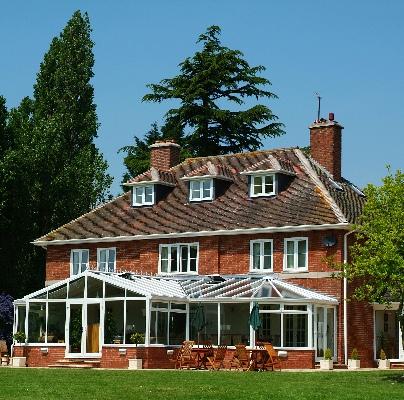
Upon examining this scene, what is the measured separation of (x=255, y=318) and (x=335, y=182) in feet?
29.3

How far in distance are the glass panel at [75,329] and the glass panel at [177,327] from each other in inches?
152

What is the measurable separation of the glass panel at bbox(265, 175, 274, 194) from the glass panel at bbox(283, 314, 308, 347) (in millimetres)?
6636

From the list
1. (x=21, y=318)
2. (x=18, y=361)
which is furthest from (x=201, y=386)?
(x=21, y=318)

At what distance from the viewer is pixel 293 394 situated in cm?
2169

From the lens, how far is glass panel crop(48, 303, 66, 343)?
1563 inches

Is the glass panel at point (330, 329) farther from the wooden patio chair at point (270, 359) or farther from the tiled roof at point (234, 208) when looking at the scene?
the wooden patio chair at point (270, 359)

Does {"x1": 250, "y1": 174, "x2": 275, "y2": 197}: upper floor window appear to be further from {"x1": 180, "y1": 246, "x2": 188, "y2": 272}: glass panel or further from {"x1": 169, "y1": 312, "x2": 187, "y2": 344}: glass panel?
{"x1": 169, "y1": 312, "x2": 187, "y2": 344}: glass panel

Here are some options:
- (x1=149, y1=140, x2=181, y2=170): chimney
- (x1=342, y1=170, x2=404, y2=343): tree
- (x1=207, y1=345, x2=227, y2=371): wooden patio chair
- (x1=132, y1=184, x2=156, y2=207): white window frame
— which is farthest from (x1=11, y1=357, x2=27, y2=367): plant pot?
(x1=342, y1=170, x2=404, y2=343): tree

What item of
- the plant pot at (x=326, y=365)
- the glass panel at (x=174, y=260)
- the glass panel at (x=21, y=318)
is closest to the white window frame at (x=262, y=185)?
the glass panel at (x=174, y=260)

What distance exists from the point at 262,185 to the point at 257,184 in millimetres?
300

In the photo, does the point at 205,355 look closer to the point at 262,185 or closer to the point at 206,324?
the point at 206,324

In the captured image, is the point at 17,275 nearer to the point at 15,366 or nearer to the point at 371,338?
the point at 15,366

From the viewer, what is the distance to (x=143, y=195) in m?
45.0

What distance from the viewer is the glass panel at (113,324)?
Answer: 125 ft
